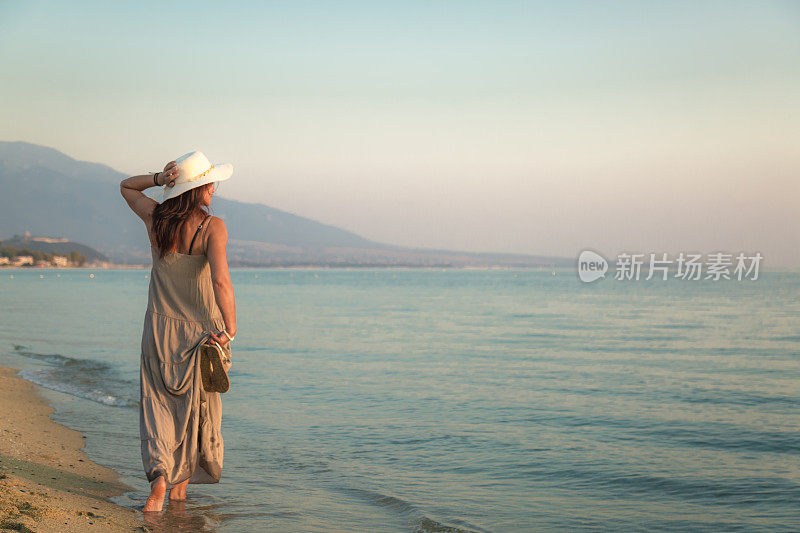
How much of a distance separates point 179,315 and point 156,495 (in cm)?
114

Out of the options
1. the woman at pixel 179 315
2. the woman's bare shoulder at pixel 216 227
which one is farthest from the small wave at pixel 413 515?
the woman's bare shoulder at pixel 216 227

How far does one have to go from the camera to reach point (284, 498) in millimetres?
5891

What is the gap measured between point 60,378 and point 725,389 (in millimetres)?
12018

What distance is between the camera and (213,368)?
163 inches

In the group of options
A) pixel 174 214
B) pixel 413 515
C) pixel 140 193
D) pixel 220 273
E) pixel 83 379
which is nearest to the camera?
pixel 220 273

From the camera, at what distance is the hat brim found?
13.1 feet

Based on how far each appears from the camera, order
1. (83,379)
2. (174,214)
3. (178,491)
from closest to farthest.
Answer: (174,214) < (178,491) < (83,379)

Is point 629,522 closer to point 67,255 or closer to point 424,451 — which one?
point 424,451

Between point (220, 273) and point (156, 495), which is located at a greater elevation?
point (220, 273)

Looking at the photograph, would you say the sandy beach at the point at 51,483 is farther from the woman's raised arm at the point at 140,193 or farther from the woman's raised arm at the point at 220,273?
the woman's raised arm at the point at 140,193

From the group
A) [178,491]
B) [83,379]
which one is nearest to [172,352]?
[178,491]

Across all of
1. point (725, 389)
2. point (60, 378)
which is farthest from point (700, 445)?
point (60, 378)

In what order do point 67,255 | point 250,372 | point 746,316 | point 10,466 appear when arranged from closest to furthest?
1. point 10,466
2. point 250,372
3. point 746,316
4. point 67,255

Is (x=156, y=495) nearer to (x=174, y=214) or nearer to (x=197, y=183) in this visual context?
(x=174, y=214)
